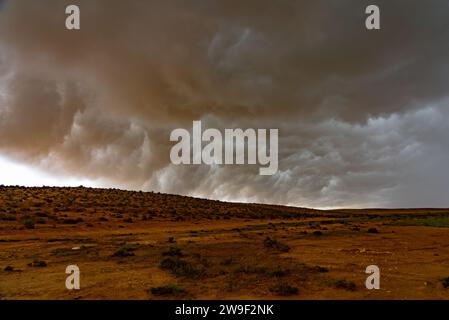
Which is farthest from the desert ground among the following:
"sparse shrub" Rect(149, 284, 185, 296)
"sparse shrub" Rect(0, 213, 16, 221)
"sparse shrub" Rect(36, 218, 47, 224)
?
"sparse shrub" Rect(0, 213, 16, 221)

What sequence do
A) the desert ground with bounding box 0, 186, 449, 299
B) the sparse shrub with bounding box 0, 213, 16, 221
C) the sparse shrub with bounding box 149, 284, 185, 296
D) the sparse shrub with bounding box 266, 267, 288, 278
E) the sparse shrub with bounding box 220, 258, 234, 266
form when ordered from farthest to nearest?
the sparse shrub with bounding box 0, 213, 16, 221, the sparse shrub with bounding box 220, 258, 234, 266, the sparse shrub with bounding box 266, 267, 288, 278, the desert ground with bounding box 0, 186, 449, 299, the sparse shrub with bounding box 149, 284, 185, 296

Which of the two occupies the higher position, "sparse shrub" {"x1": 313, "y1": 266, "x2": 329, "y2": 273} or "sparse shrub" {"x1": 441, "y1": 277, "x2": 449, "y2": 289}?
"sparse shrub" {"x1": 313, "y1": 266, "x2": 329, "y2": 273}

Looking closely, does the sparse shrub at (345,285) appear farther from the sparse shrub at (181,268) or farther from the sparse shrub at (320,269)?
the sparse shrub at (181,268)

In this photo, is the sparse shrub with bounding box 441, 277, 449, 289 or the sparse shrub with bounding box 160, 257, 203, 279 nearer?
the sparse shrub with bounding box 441, 277, 449, 289

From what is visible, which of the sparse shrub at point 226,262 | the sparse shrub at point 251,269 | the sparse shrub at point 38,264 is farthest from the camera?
the sparse shrub at point 226,262

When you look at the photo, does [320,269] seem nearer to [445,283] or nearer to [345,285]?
[345,285]

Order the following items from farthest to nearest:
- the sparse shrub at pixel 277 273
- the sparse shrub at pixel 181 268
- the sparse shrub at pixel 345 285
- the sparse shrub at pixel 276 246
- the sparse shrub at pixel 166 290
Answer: the sparse shrub at pixel 276 246 → the sparse shrub at pixel 181 268 → the sparse shrub at pixel 277 273 → the sparse shrub at pixel 345 285 → the sparse shrub at pixel 166 290

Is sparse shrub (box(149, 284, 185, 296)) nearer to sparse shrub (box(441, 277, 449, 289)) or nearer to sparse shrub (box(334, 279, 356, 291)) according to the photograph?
sparse shrub (box(334, 279, 356, 291))

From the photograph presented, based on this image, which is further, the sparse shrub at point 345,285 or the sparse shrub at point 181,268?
the sparse shrub at point 181,268

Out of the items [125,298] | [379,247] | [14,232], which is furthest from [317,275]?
[14,232]

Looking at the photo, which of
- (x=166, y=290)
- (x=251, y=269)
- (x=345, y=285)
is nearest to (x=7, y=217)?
(x=251, y=269)

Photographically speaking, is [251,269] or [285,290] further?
[251,269]

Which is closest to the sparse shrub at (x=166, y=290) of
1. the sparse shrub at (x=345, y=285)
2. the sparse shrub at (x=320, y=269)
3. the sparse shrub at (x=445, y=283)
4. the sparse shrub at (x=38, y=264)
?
the sparse shrub at (x=345, y=285)

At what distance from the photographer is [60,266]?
1473 centimetres
